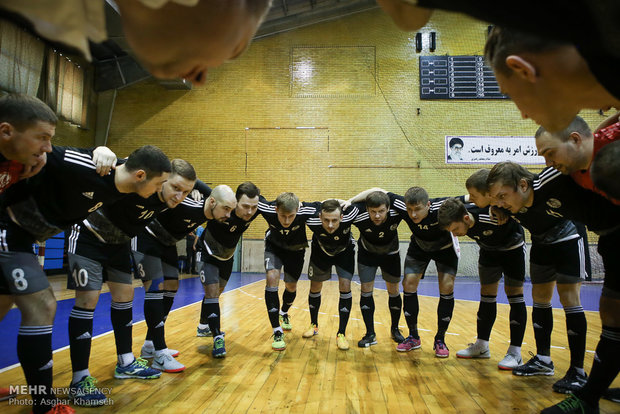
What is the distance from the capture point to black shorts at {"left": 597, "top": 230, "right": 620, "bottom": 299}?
253cm

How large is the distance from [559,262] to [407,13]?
11.9ft

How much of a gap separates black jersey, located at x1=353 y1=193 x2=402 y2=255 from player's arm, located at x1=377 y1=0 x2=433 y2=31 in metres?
4.47

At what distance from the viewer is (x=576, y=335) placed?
11.0ft

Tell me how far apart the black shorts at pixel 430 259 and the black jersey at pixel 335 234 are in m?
0.82

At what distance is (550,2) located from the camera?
0.52 m

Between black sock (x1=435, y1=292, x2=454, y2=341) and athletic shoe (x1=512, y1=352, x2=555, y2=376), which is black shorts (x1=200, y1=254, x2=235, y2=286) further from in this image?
athletic shoe (x1=512, y1=352, x2=555, y2=376)

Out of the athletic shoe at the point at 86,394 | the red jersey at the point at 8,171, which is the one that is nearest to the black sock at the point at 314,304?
the athletic shoe at the point at 86,394

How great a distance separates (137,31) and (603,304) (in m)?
3.01

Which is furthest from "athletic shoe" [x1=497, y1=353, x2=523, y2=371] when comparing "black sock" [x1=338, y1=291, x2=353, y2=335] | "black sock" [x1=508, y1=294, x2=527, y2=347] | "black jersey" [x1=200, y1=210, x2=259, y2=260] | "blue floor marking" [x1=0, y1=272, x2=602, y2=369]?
"blue floor marking" [x1=0, y1=272, x2=602, y2=369]

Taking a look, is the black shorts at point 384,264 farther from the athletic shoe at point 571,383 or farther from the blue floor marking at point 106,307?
the athletic shoe at point 571,383

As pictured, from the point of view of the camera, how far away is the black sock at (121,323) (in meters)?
3.52

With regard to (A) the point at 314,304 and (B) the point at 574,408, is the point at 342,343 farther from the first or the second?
(B) the point at 574,408

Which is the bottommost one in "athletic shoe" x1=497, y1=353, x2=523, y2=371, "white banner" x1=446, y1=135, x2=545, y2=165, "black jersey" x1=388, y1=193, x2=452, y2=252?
"athletic shoe" x1=497, y1=353, x2=523, y2=371

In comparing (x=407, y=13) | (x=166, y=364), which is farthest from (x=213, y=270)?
(x=407, y=13)
